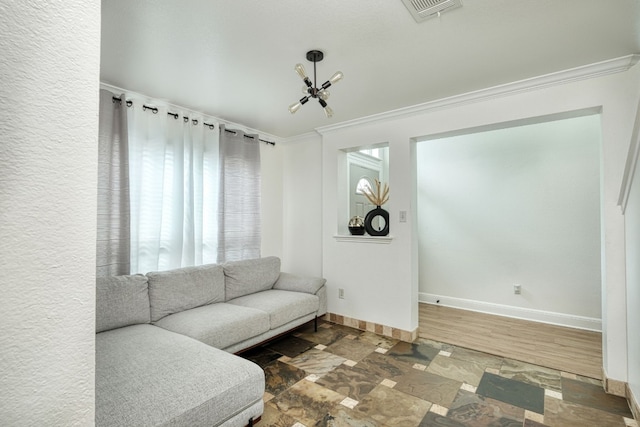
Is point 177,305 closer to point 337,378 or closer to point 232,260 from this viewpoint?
point 232,260

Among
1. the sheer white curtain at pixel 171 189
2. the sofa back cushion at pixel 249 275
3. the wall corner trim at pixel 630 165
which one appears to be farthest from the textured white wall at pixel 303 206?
the wall corner trim at pixel 630 165

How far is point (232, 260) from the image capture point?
12.1 feet

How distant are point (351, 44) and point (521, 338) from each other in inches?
135

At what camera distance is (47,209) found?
49 cm

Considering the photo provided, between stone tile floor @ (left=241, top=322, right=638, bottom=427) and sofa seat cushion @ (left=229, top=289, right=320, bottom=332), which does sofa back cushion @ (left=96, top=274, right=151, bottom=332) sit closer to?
sofa seat cushion @ (left=229, top=289, right=320, bottom=332)

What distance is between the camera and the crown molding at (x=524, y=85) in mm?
2305

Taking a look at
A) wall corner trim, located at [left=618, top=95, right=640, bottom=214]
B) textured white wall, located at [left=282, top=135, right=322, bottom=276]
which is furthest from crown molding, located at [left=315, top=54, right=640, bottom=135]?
textured white wall, located at [left=282, top=135, right=322, bottom=276]

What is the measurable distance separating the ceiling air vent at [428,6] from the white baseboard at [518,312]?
3756 millimetres

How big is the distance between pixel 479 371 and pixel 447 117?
93.2 inches

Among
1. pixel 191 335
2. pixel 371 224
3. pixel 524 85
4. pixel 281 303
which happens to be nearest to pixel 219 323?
pixel 191 335

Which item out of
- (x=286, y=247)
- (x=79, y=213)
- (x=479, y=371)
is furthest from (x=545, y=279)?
(x=79, y=213)

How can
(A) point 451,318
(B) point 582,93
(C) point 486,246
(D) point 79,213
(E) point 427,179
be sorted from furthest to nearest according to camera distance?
(E) point 427,179 → (C) point 486,246 → (A) point 451,318 → (B) point 582,93 → (D) point 79,213

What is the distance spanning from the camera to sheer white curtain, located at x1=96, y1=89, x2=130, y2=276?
2.60 meters

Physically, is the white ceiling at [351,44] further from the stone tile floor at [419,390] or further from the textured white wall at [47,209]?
the stone tile floor at [419,390]
